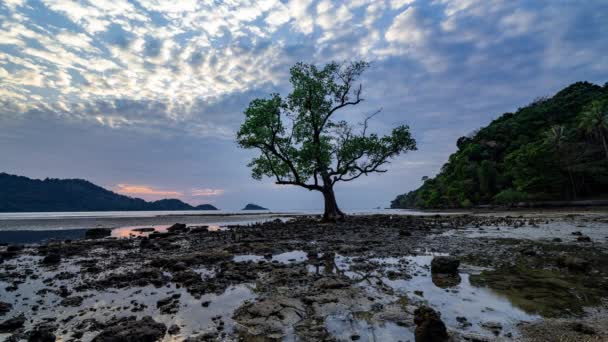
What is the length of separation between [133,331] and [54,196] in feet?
619

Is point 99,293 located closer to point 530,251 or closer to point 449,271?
point 449,271

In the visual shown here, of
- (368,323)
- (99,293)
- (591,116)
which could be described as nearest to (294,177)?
(99,293)

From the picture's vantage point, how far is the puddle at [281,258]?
1125cm

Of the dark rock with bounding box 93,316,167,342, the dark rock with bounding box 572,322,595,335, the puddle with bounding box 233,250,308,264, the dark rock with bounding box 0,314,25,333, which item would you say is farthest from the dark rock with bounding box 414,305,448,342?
the dark rock with bounding box 0,314,25,333

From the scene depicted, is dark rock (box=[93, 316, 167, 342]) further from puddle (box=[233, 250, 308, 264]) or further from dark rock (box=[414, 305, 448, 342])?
puddle (box=[233, 250, 308, 264])

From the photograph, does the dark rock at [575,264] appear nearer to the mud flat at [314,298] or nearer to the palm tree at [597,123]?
the mud flat at [314,298]

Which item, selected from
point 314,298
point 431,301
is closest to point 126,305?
point 314,298

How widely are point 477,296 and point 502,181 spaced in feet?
297

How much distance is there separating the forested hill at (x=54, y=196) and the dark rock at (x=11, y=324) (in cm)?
17988

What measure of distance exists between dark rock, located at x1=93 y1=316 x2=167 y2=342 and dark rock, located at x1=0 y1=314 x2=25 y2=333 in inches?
65.3

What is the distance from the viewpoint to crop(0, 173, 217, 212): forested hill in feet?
442

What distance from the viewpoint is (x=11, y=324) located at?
5305mm

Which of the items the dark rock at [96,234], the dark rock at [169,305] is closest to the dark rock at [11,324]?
→ the dark rock at [169,305]

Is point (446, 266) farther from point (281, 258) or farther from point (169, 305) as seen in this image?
point (169, 305)
